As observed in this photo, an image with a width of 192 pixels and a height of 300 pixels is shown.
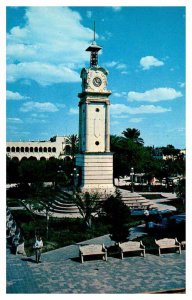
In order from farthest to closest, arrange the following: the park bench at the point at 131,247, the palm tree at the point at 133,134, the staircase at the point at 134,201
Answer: the palm tree at the point at 133,134
the staircase at the point at 134,201
the park bench at the point at 131,247

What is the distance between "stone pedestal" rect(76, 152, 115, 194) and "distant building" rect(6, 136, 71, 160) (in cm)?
4366

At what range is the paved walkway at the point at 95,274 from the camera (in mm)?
13805

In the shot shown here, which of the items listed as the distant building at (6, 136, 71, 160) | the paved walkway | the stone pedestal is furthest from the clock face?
the distant building at (6, 136, 71, 160)

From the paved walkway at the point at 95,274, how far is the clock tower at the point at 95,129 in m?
18.4

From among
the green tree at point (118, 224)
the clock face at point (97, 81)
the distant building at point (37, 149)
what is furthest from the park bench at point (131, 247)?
the distant building at point (37, 149)

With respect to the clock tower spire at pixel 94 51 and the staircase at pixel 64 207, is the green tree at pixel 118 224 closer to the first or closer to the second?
the staircase at pixel 64 207

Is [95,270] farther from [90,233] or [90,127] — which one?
[90,127]

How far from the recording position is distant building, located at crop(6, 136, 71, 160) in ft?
268

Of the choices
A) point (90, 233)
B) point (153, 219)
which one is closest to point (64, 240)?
point (90, 233)

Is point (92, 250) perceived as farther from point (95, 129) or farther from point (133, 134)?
point (133, 134)

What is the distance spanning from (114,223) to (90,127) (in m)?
18.7

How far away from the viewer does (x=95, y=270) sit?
15.8 meters

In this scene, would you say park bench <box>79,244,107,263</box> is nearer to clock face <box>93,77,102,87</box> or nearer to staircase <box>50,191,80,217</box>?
staircase <box>50,191,80,217</box>
